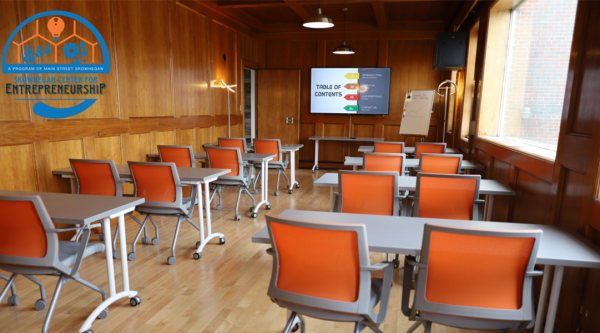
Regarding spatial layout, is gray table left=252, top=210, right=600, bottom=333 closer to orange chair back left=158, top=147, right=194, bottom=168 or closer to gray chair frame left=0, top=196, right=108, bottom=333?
gray chair frame left=0, top=196, right=108, bottom=333

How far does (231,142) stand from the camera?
588 cm

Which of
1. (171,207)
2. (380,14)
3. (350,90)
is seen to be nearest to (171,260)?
(171,207)

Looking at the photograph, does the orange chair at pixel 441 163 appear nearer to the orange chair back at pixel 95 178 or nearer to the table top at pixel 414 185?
the table top at pixel 414 185

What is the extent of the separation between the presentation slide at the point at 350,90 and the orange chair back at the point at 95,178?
20.3ft

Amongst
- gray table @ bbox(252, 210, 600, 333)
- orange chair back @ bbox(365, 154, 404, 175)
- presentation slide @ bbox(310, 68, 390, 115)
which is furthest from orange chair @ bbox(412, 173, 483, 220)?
presentation slide @ bbox(310, 68, 390, 115)

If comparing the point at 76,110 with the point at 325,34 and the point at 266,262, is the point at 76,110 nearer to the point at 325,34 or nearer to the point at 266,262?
the point at 266,262

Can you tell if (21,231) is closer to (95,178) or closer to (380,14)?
(95,178)

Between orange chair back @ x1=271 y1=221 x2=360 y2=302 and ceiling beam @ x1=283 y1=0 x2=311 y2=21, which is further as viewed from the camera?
ceiling beam @ x1=283 y1=0 x2=311 y2=21

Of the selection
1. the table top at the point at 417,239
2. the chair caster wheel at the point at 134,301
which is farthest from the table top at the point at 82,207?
the table top at the point at 417,239

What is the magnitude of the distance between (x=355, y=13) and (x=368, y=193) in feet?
20.1

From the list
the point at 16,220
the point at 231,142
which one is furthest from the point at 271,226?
the point at 231,142

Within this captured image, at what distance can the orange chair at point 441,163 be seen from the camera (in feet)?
12.9

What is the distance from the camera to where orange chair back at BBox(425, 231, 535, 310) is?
1492 millimetres

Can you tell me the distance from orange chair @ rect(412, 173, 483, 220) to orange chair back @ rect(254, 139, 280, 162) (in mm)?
3389
